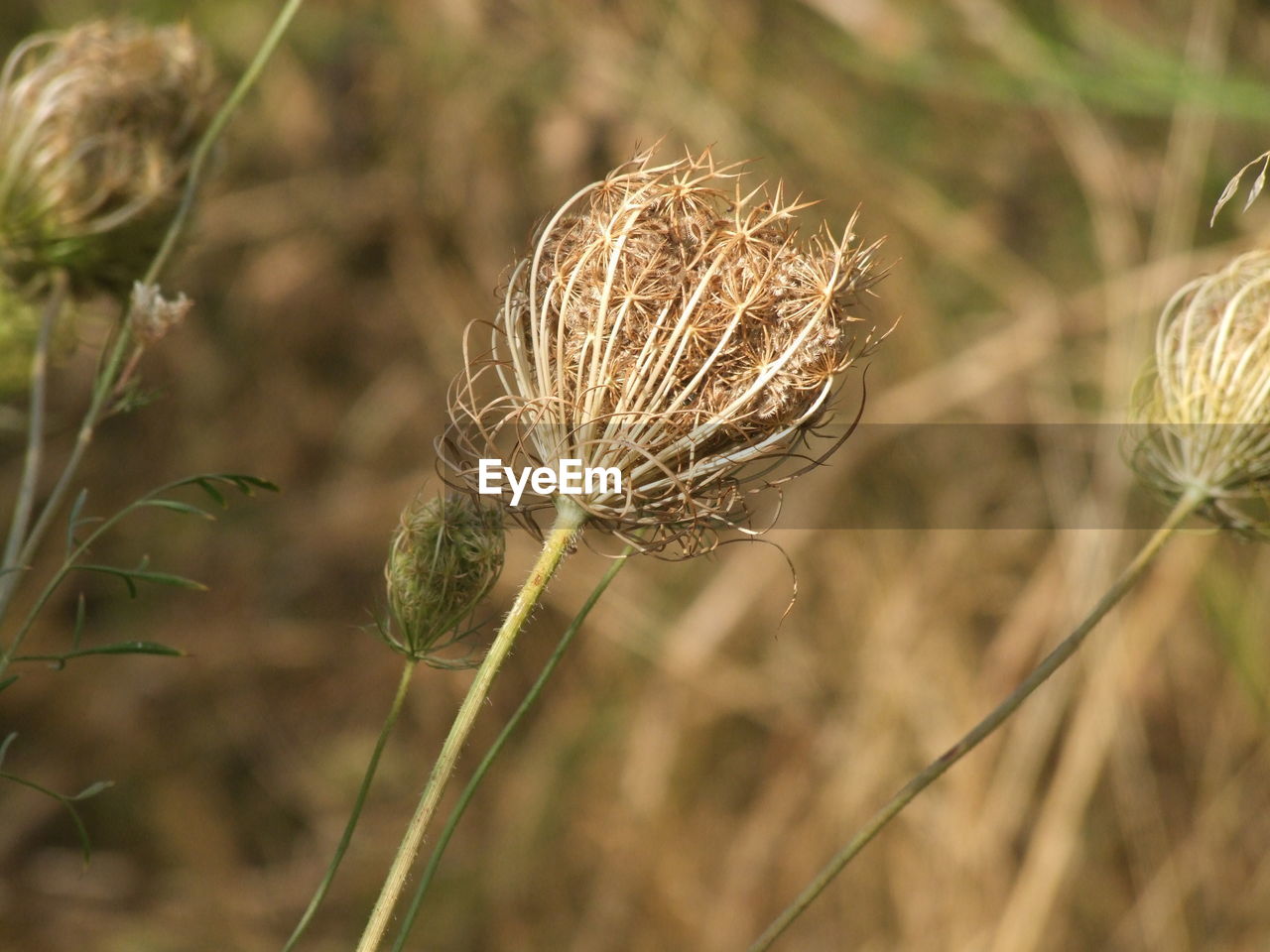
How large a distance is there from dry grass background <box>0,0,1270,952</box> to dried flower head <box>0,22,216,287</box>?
2.83m

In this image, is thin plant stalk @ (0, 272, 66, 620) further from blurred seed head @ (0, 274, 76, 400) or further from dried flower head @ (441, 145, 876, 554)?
dried flower head @ (441, 145, 876, 554)

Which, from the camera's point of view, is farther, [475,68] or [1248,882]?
[475,68]

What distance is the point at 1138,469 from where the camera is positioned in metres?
1.80

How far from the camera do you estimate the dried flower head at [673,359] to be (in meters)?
1.35

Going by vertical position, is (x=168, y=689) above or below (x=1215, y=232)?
below

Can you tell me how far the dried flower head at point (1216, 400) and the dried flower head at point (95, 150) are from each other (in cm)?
164

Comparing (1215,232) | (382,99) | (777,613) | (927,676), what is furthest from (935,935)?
(382,99)

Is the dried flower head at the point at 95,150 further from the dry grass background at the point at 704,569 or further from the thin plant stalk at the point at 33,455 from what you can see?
the dry grass background at the point at 704,569

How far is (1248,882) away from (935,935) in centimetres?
120

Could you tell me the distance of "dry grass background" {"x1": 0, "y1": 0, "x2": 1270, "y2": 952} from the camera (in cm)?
438

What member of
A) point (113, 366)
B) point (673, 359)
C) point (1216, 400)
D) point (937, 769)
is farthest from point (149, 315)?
point (1216, 400)

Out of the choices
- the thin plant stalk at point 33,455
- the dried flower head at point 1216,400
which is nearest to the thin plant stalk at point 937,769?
the dried flower head at point 1216,400

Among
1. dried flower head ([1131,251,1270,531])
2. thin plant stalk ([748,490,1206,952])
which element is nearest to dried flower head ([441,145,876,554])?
thin plant stalk ([748,490,1206,952])

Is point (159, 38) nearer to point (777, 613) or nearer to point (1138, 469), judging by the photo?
point (1138, 469)
